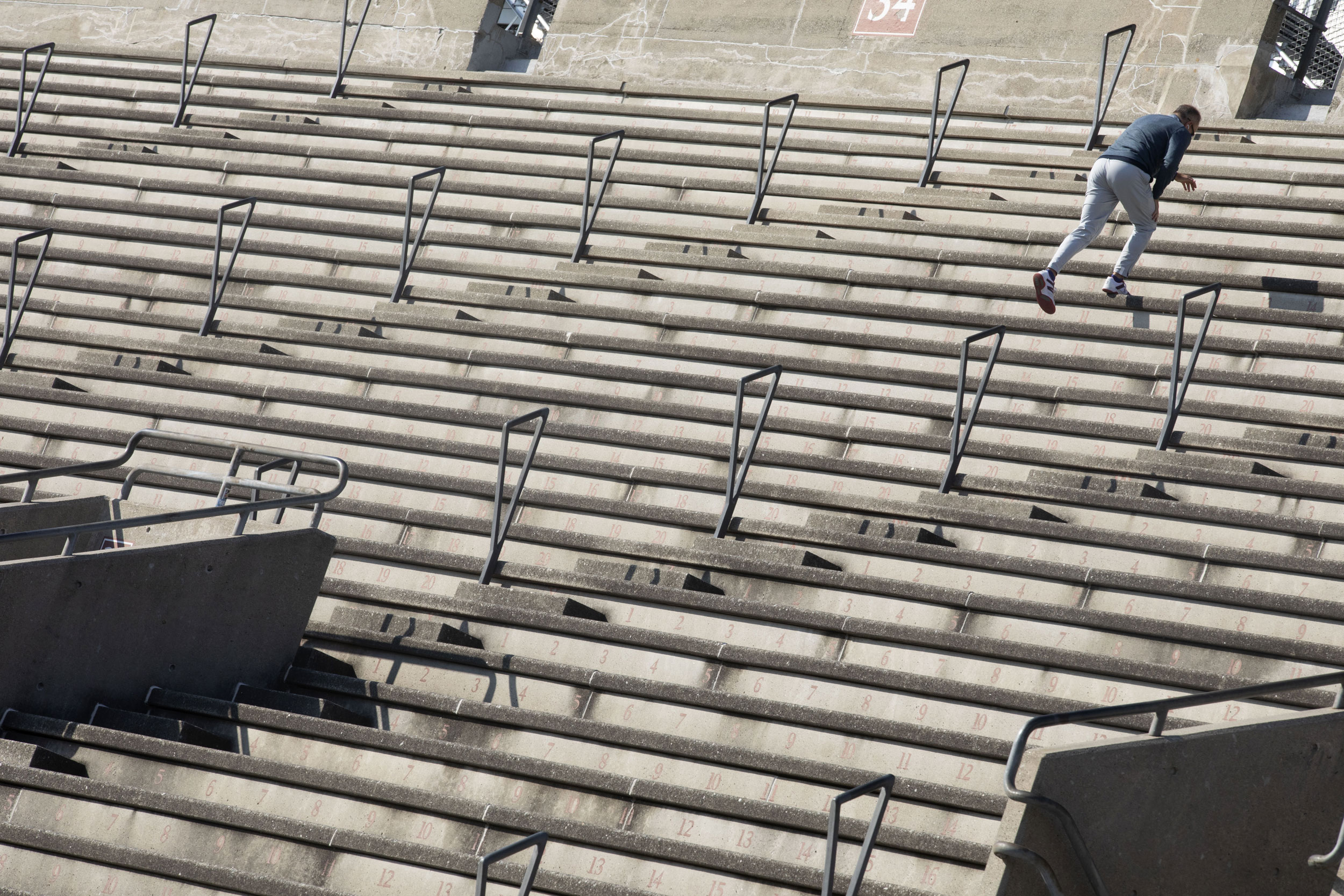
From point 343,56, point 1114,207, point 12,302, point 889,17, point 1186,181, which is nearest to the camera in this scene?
point 1114,207

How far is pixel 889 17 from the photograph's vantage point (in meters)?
13.7

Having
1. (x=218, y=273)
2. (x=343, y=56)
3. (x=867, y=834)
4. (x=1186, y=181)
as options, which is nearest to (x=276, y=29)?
(x=343, y=56)

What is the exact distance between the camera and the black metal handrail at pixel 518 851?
15.3 ft

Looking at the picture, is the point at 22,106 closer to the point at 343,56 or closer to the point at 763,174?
the point at 343,56

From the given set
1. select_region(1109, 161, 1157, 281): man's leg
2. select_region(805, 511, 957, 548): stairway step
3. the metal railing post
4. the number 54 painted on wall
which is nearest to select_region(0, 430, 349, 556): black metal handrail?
select_region(805, 511, 957, 548): stairway step

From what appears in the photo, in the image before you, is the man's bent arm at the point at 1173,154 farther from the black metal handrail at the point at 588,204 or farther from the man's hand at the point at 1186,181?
the black metal handrail at the point at 588,204

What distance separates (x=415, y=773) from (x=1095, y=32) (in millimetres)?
9286

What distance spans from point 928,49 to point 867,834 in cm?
982

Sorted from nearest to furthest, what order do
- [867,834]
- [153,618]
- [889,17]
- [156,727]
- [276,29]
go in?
[867,834], [156,727], [153,618], [889,17], [276,29]

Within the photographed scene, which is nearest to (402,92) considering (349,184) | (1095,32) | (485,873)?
(349,184)

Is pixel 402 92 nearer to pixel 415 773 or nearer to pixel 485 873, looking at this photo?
pixel 415 773

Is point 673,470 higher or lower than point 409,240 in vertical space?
lower

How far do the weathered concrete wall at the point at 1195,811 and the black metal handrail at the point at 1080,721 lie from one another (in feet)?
0.11

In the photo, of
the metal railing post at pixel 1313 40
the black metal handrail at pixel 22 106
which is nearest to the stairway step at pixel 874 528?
the metal railing post at pixel 1313 40
